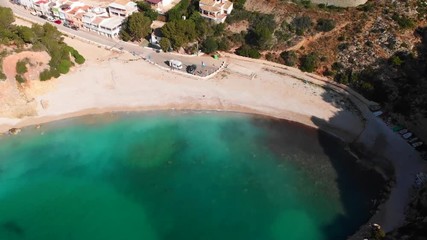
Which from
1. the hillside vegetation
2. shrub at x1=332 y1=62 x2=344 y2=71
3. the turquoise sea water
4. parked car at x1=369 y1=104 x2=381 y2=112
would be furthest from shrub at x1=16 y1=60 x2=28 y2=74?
parked car at x1=369 y1=104 x2=381 y2=112

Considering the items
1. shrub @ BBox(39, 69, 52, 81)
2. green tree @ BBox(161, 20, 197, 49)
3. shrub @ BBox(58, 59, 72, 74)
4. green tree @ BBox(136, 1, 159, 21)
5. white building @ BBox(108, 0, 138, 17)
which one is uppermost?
green tree @ BBox(161, 20, 197, 49)

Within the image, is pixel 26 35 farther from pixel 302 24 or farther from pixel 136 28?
pixel 302 24

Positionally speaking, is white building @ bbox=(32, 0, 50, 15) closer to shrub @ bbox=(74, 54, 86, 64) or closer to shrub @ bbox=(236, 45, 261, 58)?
shrub @ bbox=(74, 54, 86, 64)

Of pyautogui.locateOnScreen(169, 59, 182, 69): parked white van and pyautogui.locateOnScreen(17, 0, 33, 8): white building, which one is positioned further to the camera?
pyautogui.locateOnScreen(17, 0, 33, 8): white building

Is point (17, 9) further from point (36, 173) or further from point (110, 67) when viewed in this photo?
point (36, 173)

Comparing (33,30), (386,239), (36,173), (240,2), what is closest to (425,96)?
(386,239)

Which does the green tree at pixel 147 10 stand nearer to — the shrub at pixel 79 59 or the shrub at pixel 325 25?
the shrub at pixel 79 59

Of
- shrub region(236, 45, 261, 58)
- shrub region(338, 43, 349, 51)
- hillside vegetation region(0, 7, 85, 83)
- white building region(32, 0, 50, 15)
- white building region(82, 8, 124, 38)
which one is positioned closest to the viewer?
hillside vegetation region(0, 7, 85, 83)

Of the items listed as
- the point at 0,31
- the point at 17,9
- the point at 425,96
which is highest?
the point at 425,96
